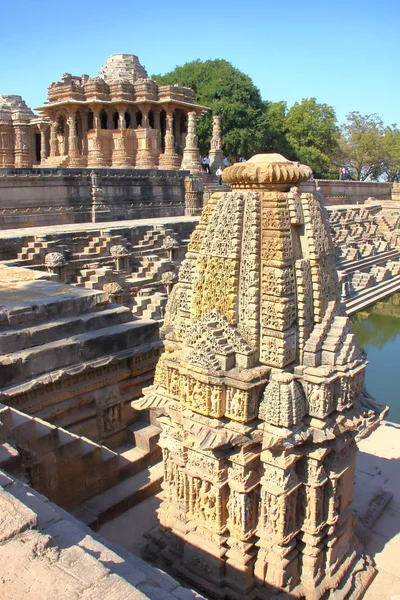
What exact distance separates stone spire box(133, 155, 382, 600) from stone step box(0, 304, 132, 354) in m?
1.96

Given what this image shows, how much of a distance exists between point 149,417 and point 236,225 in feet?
9.38

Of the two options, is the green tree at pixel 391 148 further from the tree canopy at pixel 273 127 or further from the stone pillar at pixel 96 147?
the stone pillar at pixel 96 147

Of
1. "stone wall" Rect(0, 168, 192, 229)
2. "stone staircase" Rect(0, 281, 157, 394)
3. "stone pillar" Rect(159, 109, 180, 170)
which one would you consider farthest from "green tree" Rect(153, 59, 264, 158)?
"stone staircase" Rect(0, 281, 157, 394)

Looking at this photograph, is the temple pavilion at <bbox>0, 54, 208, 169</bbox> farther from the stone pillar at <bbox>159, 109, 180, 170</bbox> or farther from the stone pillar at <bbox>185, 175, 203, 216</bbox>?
the stone pillar at <bbox>185, 175, 203, 216</bbox>

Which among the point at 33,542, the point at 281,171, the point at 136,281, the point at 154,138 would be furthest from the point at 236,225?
the point at 154,138

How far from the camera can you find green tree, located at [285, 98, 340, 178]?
138ft

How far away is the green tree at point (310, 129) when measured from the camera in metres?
42.0

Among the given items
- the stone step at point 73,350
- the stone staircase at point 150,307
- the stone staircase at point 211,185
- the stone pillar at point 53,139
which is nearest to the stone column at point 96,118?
the stone pillar at point 53,139

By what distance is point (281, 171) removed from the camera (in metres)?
3.78

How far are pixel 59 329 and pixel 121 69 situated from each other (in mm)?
27677

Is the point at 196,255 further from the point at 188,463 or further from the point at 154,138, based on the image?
the point at 154,138

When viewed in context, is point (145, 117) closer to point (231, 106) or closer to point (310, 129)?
point (231, 106)

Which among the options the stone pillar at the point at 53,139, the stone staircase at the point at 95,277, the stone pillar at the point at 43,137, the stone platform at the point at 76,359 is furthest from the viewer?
the stone pillar at the point at 43,137

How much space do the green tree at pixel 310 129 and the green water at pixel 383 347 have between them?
24751 mm
